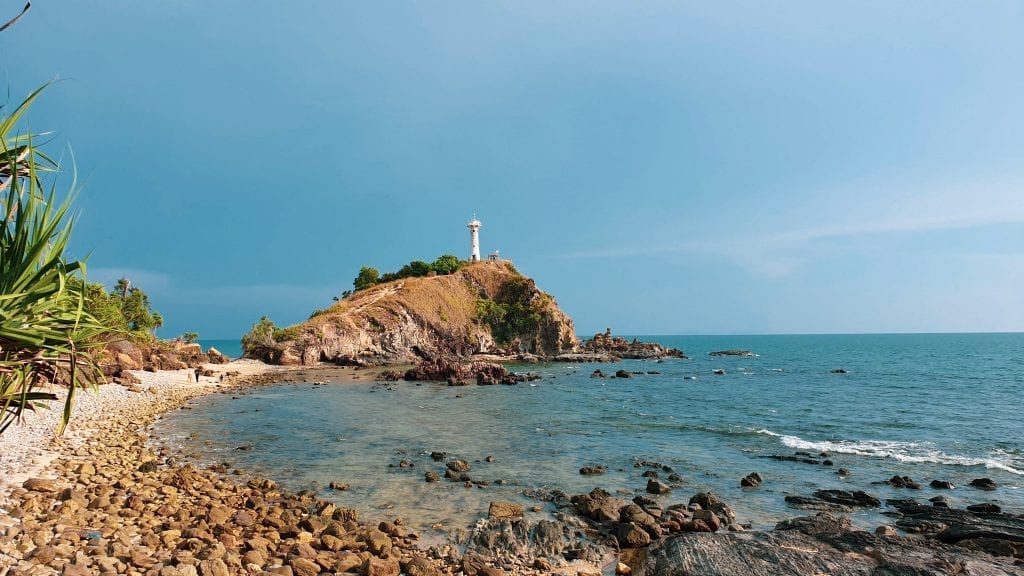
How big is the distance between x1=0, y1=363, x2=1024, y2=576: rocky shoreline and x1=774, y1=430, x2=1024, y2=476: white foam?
288 inches

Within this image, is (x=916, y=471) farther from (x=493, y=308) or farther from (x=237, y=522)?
(x=493, y=308)

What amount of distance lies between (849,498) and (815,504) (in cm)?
149

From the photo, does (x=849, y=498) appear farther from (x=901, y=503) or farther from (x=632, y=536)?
(x=632, y=536)

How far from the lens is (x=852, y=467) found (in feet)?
66.6

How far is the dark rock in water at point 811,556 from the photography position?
9695 millimetres

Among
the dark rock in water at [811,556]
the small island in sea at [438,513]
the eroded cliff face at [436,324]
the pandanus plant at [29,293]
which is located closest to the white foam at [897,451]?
the small island in sea at [438,513]

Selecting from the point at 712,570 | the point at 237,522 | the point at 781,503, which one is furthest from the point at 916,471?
the point at 237,522

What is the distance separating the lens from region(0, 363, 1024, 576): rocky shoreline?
886 centimetres

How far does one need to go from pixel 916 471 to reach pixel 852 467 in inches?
81.7

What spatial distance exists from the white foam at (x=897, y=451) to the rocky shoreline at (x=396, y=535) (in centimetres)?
730

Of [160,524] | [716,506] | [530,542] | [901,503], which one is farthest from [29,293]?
[901,503]

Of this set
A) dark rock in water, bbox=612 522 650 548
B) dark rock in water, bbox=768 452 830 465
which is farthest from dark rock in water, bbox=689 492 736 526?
dark rock in water, bbox=768 452 830 465

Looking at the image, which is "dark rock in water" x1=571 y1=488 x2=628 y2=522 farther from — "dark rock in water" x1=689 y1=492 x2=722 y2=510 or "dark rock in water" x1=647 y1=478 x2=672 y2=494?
"dark rock in water" x1=689 y1=492 x2=722 y2=510

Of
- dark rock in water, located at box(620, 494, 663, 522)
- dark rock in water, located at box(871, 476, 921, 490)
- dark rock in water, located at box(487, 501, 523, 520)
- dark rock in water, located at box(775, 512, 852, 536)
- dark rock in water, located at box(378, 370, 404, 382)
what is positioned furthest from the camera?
dark rock in water, located at box(378, 370, 404, 382)
